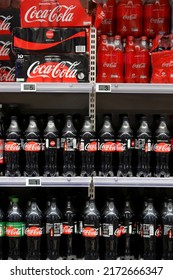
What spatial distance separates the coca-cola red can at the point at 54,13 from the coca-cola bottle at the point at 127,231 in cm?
133

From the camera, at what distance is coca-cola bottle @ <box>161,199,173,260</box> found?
3.11 m

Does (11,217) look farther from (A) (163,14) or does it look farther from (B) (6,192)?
(A) (163,14)

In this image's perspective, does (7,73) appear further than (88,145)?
Yes

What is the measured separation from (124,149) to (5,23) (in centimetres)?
126

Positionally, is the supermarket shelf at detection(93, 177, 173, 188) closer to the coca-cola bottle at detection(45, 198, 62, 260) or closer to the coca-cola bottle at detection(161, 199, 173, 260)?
the coca-cola bottle at detection(161, 199, 173, 260)

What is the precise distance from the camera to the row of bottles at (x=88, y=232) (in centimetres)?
311

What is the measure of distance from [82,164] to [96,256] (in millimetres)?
644

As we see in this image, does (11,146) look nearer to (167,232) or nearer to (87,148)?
(87,148)

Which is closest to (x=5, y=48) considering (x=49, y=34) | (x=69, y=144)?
(x=49, y=34)

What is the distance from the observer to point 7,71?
3.31 metres

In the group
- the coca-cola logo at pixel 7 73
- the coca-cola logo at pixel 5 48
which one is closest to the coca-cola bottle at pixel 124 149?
the coca-cola logo at pixel 7 73

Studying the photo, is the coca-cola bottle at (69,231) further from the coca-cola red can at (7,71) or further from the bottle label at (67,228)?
the coca-cola red can at (7,71)

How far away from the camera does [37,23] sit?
10.4 ft

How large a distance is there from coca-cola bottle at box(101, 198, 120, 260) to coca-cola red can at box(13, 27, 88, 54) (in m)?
1.10
